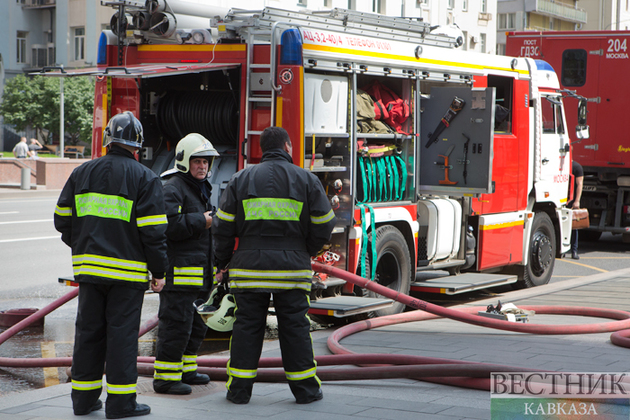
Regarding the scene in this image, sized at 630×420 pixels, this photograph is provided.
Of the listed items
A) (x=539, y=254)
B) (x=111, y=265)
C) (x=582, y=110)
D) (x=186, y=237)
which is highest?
(x=582, y=110)

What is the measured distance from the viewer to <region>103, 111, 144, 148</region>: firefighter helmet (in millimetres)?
4922

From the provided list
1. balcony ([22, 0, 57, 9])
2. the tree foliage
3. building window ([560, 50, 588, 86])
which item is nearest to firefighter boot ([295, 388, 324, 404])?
building window ([560, 50, 588, 86])

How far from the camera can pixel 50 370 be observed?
20.8 ft

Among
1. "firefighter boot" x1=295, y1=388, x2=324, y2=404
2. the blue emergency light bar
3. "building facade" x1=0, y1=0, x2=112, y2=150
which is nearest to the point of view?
"firefighter boot" x1=295, y1=388, x2=324, y2=404

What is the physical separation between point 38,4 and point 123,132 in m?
51.9

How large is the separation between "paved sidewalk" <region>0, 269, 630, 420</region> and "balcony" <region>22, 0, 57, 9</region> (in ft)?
160

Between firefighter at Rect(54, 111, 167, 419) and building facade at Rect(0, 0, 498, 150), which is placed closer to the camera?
firefighter at Rect(54, 111, 167, 419)

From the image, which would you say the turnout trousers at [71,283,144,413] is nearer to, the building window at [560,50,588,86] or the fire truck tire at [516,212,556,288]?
the fire truck tire at [516,212,556,288]

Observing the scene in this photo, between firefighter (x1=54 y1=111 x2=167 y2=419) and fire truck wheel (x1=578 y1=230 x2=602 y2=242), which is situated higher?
firefighter (x1=54 y1=111 x2=167 y2=419)

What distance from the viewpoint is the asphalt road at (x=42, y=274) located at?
6.75 metres

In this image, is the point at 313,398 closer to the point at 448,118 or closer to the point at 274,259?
the point at 274,259

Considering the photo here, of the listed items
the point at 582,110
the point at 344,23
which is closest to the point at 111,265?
the point at 344,23

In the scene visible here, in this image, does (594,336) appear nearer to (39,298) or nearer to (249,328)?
(249,328)

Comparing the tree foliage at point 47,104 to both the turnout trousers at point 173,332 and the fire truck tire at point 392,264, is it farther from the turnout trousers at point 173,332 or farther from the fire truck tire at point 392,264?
the turnout trousers at point 173,332
